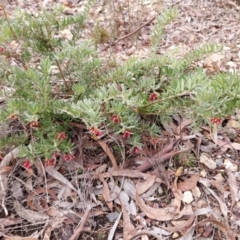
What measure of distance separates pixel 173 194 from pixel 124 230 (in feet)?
0.71

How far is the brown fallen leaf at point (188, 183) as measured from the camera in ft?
4.97

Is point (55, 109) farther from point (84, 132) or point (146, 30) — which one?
point (146, 30)

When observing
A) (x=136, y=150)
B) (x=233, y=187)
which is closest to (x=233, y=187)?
(x=233, y=187)

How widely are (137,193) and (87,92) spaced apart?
1.27ft

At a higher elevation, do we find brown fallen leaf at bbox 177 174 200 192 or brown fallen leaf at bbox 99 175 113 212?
brown fallen leaf at bbox 99 175 113 212

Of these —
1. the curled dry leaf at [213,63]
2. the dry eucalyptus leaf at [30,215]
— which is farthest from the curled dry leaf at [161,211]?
the curled dry leaf at [213,63]

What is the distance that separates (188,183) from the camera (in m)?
1.52

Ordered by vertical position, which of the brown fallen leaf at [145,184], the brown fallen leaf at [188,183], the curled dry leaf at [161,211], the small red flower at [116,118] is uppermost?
the small red flower at [116,118]

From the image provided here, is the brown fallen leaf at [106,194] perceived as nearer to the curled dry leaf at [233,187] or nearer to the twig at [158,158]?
the twig at [158,158]

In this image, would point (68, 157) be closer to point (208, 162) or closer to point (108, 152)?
point (108, 152)

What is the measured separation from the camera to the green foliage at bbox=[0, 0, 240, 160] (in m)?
1.21

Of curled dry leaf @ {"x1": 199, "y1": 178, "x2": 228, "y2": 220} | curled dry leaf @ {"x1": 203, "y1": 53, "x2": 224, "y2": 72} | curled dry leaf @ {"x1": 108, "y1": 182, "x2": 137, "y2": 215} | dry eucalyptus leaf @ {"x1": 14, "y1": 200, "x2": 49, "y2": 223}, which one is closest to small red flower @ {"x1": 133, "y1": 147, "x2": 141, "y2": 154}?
curled dry leaf @ {"x1": 108, "y1": 182, "x2": 137, "y2": 215}

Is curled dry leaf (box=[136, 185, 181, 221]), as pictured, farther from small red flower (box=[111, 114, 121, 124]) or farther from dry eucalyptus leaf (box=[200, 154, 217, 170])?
small red flower (box=[111, 114, 121, 124])

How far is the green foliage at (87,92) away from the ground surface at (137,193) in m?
0.14
